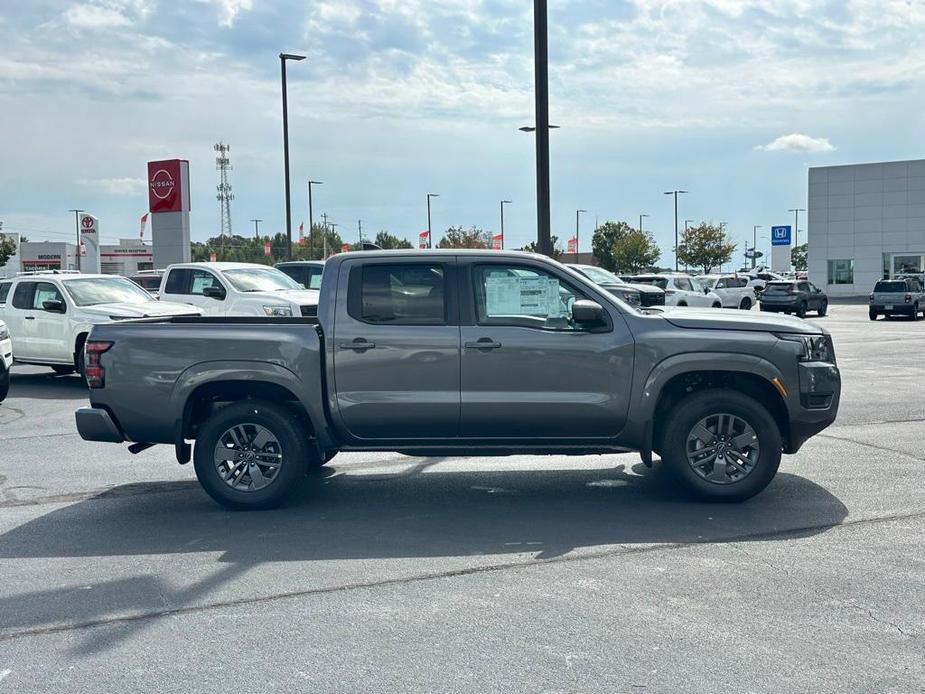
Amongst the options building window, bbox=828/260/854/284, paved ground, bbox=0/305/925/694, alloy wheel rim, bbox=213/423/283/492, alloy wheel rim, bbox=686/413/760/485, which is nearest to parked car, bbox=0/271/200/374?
paved ground, bbox=0/305/925/694

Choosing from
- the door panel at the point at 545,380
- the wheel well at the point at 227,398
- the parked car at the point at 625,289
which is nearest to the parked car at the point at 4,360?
the wheel well at the point at 227,398

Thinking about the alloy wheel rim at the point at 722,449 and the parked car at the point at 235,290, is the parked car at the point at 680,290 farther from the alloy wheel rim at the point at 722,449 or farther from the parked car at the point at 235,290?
the alloy wheel rim at the point at 722,449

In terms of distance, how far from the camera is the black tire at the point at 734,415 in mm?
7590

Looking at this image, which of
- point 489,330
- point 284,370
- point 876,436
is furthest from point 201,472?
point 876,436

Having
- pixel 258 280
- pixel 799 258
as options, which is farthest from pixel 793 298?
pixel 799 258

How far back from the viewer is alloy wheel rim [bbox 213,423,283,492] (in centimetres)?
772

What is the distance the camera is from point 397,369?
25.0 feet

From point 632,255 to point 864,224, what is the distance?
25.7m

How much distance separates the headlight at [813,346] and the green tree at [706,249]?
79252mm

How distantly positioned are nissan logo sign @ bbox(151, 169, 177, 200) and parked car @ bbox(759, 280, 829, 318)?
23.2 metres

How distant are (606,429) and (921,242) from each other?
58.1 meters

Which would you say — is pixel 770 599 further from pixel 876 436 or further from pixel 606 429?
pixel 876 436

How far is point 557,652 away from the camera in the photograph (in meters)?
→ 4.72

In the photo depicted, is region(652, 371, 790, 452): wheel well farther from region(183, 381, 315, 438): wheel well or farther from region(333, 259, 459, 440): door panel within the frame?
region(183, 381, 315, 438): wheel well
